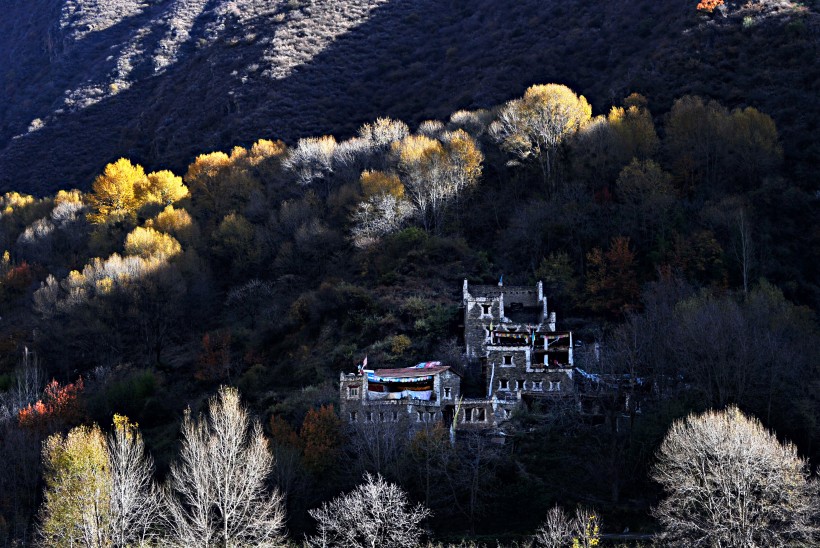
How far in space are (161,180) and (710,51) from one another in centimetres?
5162

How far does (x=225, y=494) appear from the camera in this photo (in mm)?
34844

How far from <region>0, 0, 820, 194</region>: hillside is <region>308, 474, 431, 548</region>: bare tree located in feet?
133

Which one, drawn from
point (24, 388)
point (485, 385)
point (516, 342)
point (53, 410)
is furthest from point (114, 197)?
point (485, 385)

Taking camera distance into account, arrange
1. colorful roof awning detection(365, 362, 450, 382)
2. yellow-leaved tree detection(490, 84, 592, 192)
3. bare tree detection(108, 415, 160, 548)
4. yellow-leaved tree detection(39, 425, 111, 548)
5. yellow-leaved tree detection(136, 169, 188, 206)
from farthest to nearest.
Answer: yellow-leaved tree detection(136, 169, 188, 206) < yellow-leaved tree detection(490, 84, 592, 192) < colorful roof awning detection(365, 362, 450, 382) < bare tree detection(108, 415, 160, 548) < yellow-leaved tree detection(39, 425, 111, 548)

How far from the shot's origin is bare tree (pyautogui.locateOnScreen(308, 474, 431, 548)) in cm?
3338

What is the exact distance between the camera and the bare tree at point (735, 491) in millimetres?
29109

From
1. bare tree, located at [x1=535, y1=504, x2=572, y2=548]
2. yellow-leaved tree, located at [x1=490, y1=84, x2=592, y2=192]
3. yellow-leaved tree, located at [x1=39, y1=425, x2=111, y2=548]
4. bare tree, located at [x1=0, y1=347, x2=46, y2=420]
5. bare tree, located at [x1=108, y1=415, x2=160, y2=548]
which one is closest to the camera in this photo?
bare tree, located at [x1=535, y1=504, x2=572, y2=548]

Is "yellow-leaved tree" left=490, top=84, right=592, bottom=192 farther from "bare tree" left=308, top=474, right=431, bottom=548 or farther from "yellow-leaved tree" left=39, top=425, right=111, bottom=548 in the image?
Result: "yellow-leaved tree" left=39, top=425, right=111, bottom=548

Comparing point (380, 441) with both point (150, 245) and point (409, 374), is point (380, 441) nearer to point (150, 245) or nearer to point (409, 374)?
point (409, 374)

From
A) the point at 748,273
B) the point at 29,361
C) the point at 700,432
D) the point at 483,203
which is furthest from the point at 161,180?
the point at 700,432

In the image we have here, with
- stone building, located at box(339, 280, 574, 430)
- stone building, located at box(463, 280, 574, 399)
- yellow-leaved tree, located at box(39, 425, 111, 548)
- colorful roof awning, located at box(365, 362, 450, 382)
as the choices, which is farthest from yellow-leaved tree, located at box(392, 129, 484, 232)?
yellow-leaved tree, located at box(39, 425, 111, 548)

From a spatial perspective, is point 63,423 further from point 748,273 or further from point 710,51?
point 710,51

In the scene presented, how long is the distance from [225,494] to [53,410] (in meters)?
21.0

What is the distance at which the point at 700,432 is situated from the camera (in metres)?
31.9
